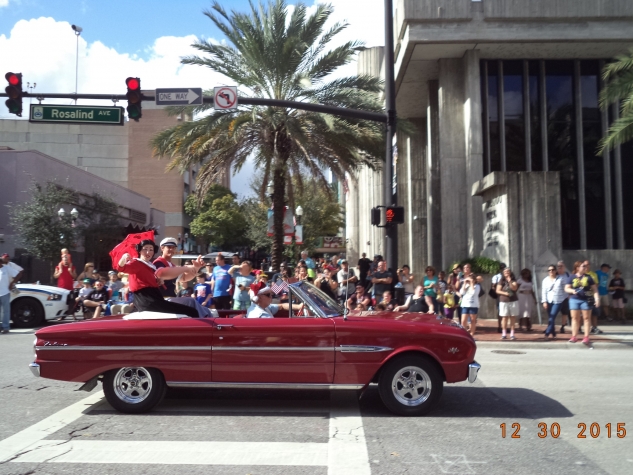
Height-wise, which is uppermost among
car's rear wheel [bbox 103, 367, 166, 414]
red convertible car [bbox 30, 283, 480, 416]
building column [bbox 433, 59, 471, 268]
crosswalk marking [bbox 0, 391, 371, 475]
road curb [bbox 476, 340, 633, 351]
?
building column [bbox 433, 59, 471, 268]

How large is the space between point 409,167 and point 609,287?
14435 mm

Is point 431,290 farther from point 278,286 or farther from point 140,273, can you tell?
point 140,273

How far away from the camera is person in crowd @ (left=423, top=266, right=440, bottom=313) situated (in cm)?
1360

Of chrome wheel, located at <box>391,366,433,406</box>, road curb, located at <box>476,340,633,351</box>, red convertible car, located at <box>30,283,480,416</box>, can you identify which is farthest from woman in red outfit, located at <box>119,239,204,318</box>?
road curb, located at <box>476,340,633,351</box>

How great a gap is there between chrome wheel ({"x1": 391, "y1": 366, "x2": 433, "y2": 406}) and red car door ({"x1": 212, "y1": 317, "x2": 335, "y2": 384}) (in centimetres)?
71

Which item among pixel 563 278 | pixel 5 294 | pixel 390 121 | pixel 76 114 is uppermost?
pixel 76 114

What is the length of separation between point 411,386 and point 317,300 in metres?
1.37

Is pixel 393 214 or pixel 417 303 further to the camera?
pixel 393 214

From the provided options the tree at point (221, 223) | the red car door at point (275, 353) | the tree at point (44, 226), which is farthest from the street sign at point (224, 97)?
the tree at point (221, 223)

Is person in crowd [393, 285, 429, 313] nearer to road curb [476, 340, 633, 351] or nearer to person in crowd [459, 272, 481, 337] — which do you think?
person in crowd [459, 272, 481, 337]

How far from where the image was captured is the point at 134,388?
22.1ft

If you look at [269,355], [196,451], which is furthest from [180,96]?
[196,451]
